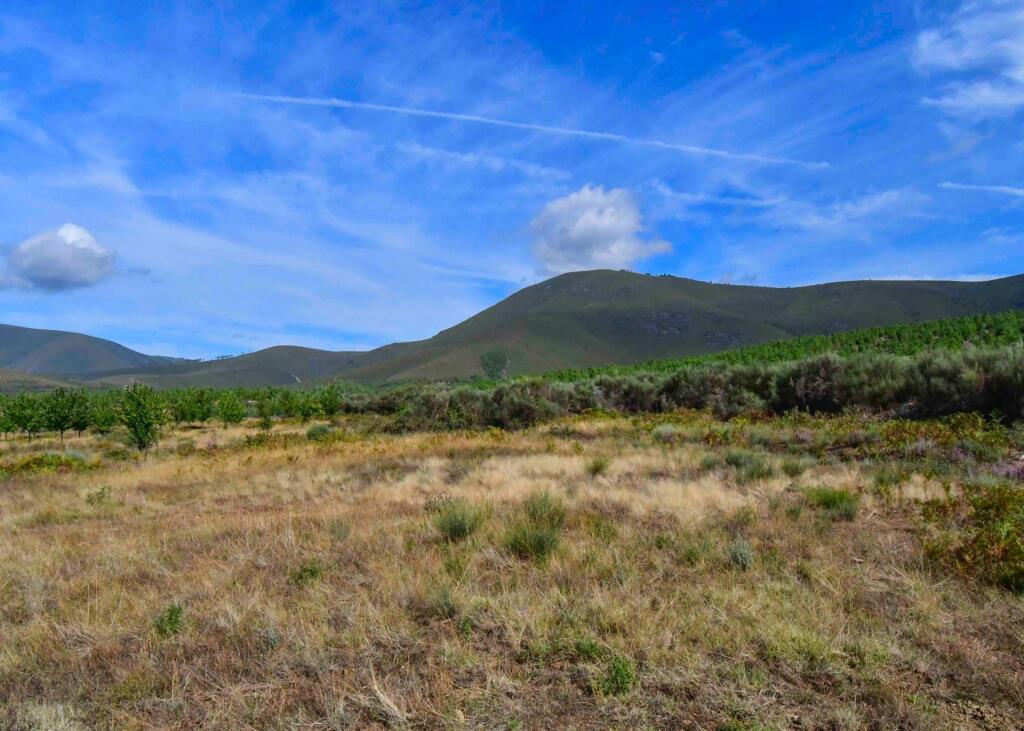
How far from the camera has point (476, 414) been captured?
86.2ft

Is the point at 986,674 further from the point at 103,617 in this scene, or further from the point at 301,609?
the point at 103,617

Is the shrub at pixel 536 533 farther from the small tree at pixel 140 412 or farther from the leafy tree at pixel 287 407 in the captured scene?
the leafy tree at pixel 287 407

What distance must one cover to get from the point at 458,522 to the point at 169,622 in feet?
10.7

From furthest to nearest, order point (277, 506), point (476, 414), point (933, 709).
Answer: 1. point (476, 414)
2. point (277, 506)
3. point (933, 709)

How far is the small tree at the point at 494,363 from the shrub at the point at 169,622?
15629 centimetres

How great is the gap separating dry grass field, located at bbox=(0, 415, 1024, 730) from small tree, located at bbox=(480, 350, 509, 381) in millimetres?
153650

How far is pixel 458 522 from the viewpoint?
7086 mm

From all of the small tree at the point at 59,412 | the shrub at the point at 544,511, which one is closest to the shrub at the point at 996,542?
the shrub at the point at 544,511

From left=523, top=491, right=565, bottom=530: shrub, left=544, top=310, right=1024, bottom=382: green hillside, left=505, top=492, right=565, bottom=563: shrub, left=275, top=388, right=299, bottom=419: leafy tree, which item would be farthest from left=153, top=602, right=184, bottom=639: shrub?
left=275, top=388, right=299, bottom=419: leafy tree

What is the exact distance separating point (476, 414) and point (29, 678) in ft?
73.0

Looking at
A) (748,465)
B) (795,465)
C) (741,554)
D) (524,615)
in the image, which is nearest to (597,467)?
(748,465)

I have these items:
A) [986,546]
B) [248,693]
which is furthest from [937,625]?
[248,693]

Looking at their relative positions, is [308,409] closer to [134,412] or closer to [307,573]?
[134,412]

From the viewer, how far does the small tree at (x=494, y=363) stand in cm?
16362
